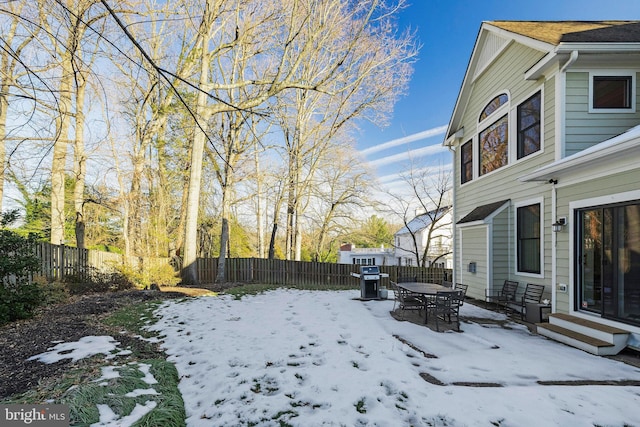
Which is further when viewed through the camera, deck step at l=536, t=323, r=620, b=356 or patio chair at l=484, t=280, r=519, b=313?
patio chair at l=484, t=280, r=519, b=313

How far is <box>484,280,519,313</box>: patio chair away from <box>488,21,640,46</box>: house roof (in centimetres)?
521

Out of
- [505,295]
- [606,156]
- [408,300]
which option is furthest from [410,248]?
[606,156]

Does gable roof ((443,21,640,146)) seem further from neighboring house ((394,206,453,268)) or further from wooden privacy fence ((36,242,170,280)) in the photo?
neighboring house ((394,206,453,268))

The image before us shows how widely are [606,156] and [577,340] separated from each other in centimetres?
276

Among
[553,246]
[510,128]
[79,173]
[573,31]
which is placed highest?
[573,31]

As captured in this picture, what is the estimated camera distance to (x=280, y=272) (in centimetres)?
1439

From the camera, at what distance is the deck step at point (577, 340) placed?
14.2 feet

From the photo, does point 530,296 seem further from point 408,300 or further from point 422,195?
point 422,195

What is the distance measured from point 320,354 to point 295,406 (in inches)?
49.9

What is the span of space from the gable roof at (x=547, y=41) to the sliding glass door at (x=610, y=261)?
3.15 metres

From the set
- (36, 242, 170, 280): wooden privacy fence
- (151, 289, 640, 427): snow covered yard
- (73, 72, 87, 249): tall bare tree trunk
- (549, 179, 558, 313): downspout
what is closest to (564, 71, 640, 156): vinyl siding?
(549, 179, 558, 313): downspout

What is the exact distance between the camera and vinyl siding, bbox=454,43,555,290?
6.52 metres

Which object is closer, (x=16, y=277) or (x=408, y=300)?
(x=16, y=277)

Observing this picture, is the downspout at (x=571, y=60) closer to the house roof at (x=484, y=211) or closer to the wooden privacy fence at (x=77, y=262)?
the house roof at (x=484, y=211)
